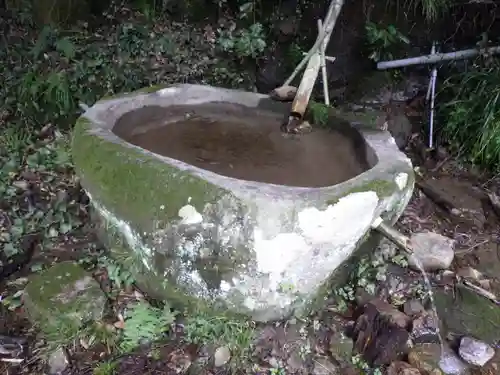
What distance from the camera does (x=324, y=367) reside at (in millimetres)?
2744

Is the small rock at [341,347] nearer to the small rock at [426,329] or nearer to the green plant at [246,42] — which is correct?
the small rock at [426,329]

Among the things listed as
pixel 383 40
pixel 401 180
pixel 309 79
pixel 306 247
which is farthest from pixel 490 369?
pixel 383 40

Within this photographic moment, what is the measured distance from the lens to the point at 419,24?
4.88 metres

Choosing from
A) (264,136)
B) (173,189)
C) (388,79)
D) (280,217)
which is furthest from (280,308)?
(388,79)

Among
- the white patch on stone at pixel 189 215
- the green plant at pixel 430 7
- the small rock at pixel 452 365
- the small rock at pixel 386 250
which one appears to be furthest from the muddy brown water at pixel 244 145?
the green plant at pixel 430 7

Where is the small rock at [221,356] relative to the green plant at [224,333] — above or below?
below

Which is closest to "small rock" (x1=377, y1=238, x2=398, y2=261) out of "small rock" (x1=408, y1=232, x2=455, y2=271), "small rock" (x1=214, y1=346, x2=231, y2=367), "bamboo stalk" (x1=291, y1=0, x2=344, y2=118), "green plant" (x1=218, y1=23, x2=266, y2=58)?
"small rock" (x1=408, y1=232, x2=455, y2=271)

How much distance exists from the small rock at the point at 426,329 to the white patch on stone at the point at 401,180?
3.24 feet

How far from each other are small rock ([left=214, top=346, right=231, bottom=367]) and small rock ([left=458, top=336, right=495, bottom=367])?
1440mm

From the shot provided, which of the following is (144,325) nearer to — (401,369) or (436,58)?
(401,369)

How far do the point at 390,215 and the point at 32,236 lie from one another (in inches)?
98.3

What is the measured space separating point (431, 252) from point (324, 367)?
128cm

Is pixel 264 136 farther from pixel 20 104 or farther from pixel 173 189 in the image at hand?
pixel 20 104

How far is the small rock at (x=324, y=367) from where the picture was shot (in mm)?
2721
